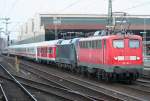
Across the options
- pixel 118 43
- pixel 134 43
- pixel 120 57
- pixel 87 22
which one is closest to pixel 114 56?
pixel 120 57

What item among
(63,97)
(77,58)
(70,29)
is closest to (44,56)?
(77,58)

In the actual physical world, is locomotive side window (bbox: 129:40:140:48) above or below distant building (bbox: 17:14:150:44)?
below

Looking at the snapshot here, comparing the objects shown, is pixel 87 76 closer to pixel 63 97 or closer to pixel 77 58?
pixel 77 58

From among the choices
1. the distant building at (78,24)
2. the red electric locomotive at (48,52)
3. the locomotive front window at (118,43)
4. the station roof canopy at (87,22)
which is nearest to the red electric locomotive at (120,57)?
the locomotive front window at (118,43)

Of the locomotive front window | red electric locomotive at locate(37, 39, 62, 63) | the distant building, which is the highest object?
the distant building

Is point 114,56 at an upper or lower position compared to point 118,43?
lower

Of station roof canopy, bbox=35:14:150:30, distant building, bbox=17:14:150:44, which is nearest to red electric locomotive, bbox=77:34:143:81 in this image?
distant building, bbox=17:14:150:44

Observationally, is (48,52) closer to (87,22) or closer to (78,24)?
(78,24)

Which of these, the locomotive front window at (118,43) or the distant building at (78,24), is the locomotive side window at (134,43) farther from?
the distant building at (78,24)

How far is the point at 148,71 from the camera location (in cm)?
3288

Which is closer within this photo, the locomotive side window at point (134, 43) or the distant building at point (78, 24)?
the locomotive side window at point (134, 43)

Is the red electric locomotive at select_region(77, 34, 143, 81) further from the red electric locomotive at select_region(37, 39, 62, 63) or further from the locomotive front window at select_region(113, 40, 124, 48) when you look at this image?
the red electric locomotive at select_region(37, 39, 62, 63)

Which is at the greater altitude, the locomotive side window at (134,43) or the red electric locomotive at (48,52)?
the locomotive side window at (134,43)

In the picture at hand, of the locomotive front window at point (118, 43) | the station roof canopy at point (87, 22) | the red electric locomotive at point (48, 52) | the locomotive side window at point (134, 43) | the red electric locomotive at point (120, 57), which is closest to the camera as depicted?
the red electric locomotive at point (120, 57)
